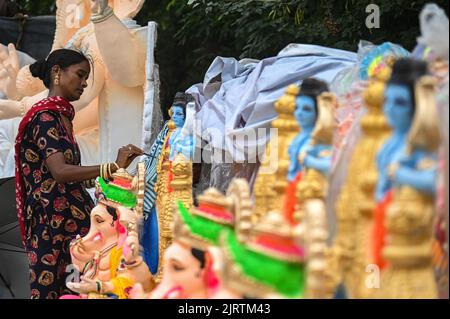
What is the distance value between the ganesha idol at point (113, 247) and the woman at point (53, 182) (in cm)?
17

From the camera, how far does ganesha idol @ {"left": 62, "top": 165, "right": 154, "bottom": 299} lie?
451cm

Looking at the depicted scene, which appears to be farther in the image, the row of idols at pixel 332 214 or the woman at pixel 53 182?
the woman at pixel 53 182

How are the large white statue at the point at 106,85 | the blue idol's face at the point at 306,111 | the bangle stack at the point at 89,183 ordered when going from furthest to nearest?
the large white statue at the point at 106,85
the bangle stack at the point at 89,183
the blue idol's face at the point at 306,111

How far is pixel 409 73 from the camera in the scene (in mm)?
3068

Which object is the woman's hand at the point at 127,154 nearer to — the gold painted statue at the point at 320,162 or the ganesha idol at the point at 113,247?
the ganesha idol at the point at 113,247

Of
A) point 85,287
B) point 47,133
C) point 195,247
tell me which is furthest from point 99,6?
point 195,247

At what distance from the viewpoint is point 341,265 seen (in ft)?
10.9

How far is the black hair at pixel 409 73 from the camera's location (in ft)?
9.97

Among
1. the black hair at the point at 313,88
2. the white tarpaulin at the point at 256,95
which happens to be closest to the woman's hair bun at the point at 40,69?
the white tarpaulin at the point at 256,95

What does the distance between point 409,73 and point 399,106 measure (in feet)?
0.30

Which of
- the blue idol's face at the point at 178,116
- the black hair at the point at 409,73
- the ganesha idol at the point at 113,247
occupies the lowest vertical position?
the ganesha idol at the point at 113,247

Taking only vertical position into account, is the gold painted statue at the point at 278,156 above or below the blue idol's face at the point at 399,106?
below

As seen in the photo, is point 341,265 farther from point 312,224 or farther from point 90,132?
point 90,132

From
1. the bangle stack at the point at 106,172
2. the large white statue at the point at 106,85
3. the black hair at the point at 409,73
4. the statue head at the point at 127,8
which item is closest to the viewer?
the black hair at the point at 409,73
